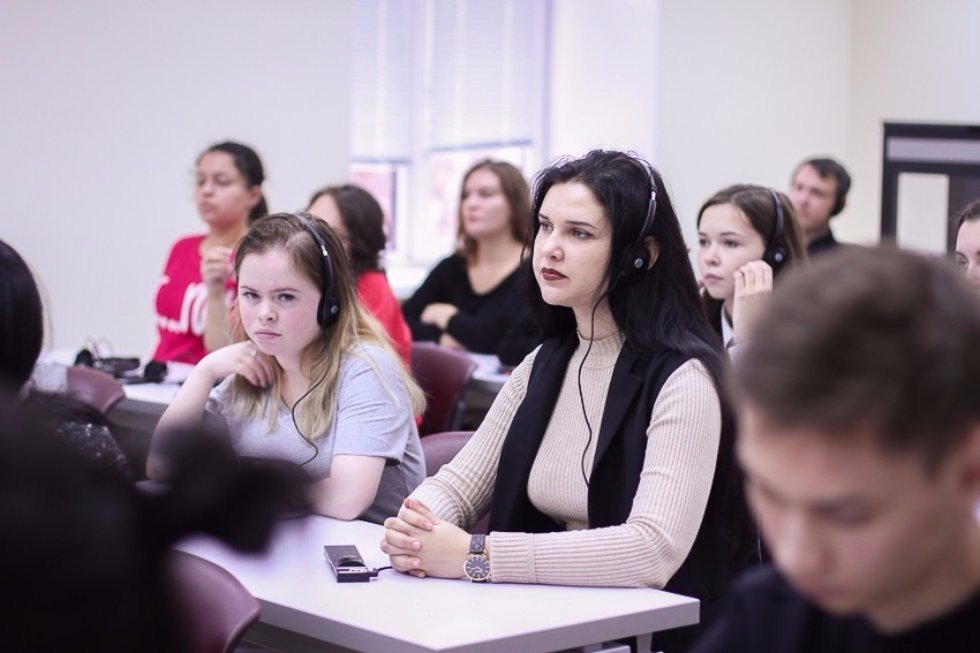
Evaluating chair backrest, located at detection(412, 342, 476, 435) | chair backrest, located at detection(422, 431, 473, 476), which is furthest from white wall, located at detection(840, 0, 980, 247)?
chair backrest, located at detection(422, 431, 473, 476)

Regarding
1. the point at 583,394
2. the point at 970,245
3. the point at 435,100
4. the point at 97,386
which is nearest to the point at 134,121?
the point at 435,100

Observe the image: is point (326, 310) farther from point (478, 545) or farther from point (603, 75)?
point (603, 75)

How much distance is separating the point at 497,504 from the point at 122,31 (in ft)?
11.8

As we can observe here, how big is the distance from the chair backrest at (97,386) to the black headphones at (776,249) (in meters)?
1.80

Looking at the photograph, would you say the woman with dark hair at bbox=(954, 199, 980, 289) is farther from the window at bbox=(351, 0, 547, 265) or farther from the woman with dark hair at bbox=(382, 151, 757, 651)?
the window at bbox=(351, 0, 547, 265)

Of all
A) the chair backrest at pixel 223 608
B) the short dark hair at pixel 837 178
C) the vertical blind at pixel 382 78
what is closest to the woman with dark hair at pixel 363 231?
the vertical blind at pixel 382 78

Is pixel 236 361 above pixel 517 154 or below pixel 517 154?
below

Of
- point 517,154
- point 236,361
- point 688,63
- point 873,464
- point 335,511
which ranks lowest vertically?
point 335,511

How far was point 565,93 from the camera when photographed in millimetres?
6801

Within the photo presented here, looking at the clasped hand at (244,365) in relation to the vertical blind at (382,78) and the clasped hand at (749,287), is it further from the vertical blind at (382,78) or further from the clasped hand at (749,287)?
the vertical blind at (382,78)

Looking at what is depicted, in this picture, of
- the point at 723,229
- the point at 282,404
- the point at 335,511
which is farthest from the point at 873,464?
the point at 723,229

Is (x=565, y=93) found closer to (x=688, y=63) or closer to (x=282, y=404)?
(x=688, y=63)

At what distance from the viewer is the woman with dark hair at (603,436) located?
7.01 feet

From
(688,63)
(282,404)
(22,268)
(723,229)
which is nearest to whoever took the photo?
(22,268)
